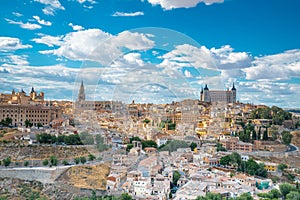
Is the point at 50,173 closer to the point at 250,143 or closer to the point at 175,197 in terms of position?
A: the point at 175,197

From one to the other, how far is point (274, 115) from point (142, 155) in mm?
6088

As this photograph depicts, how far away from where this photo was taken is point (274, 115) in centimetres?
1012

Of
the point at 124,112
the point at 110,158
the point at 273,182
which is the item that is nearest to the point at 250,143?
the point at 273,182

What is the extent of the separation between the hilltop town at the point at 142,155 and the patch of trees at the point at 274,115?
116cm

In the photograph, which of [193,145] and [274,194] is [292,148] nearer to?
[193,145]

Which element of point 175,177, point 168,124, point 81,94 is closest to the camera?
point 81,94

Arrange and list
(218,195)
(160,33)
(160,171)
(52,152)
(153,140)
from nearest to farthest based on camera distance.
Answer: (160,33) → (218,195) → (160,171) → (52,152) → (153,140)

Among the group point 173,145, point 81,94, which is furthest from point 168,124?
point 81,94

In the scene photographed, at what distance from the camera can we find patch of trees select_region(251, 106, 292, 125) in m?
9.76

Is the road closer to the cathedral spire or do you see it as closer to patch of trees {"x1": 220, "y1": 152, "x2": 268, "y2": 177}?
patch of trees {"x1": 220, "y1": 152, "x2": 268, "y2": 177}

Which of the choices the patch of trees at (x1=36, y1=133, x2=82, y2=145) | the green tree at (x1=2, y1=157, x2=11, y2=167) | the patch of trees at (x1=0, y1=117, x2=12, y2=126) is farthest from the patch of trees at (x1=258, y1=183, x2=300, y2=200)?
the patch of trees at (x1=0, y1=117, x2=12, y2=126)

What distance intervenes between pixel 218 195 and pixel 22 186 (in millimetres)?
2637

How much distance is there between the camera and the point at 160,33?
3.53 meters

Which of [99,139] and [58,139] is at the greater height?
[99,139]
